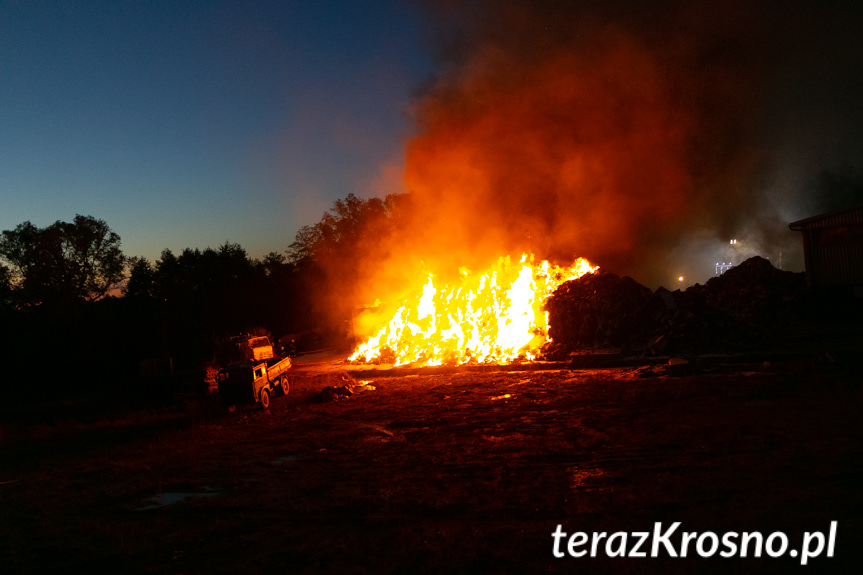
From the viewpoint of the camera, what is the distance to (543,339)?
A: 20.7 meters

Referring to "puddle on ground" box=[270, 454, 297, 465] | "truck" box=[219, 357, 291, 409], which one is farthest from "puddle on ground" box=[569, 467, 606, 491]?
"truck" box=[219, 357, 291, 409]

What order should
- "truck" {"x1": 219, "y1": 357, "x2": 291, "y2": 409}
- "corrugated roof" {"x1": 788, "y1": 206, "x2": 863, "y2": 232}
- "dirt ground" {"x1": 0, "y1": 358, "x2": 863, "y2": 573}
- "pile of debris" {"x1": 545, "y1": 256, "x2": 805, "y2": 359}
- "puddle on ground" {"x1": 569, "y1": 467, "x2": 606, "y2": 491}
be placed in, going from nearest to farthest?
"dirt ground" {"x1": 0, "y1": 358, "x2": 863, "y2": 573} < "puddle on ground" {"x1": 569, "y1": 467, "x2": 606, "y2": 491} < "truck" {"x1": 219, "y1": 357, "x2": 291, "y2": 409} < "pile of debris" {"x1": 545, "y1": 256, "x2": 805, "y2": 359} < "corrugated roof" {"x1": 788, "y1": 206, "x2": 863, "y2": 232}

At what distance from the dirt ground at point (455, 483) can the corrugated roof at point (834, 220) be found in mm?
13510

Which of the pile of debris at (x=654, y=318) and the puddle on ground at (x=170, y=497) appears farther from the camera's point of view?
the pile of debris at (x=654, y=318)

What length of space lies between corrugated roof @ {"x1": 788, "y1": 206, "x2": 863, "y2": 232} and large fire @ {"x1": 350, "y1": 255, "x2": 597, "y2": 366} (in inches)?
400

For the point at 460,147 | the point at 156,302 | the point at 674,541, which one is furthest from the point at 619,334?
the point at 156,302

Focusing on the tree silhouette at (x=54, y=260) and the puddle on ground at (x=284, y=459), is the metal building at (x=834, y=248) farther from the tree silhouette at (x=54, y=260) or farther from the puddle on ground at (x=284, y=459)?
the tree silhouette at (x=54, y=260)

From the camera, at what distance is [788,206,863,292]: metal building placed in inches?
902

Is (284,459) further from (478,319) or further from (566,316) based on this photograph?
(566,316)

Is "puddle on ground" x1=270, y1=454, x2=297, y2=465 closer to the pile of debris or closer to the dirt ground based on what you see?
the dirt ground

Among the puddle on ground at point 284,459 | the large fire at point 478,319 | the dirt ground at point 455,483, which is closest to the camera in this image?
the dirt ground at point 455,483

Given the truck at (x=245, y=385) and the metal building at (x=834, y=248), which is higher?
the metal building at (x=834, y=248)

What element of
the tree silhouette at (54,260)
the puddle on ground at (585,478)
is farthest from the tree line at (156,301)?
the puddle on ground at (585,478)

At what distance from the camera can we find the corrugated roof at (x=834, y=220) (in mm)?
22734
